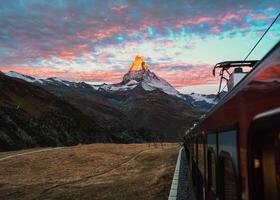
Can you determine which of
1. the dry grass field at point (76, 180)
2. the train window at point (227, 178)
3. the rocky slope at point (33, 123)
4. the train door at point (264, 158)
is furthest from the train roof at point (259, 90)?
the rocky slope at point (33, 123)

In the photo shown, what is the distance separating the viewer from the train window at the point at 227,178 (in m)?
4.21

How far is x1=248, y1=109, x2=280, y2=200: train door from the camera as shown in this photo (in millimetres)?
2867

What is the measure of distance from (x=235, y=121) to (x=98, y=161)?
3692 cm

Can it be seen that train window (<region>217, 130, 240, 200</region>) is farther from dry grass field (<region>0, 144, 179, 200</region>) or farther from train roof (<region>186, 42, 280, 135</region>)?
dry grass field (<region>0, 144, 179, 200</region>)

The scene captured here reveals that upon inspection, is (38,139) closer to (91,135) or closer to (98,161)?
(91,135)

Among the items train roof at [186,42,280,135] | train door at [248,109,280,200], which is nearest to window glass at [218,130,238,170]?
train roof at [186,42,280,135]

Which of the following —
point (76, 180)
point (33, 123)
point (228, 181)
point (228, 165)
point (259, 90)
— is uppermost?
point (33, 123)

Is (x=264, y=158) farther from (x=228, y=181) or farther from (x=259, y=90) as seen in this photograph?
(x=228, y=181)

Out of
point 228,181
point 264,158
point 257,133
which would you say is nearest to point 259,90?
point 257,133

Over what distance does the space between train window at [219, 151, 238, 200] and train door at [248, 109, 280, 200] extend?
2.68 feet

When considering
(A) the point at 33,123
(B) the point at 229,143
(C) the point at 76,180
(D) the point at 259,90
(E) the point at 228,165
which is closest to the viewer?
(D) the point at 259,90

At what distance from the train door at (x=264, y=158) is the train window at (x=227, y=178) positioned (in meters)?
0.82

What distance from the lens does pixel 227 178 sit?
4805mm

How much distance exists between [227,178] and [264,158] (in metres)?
1.75
